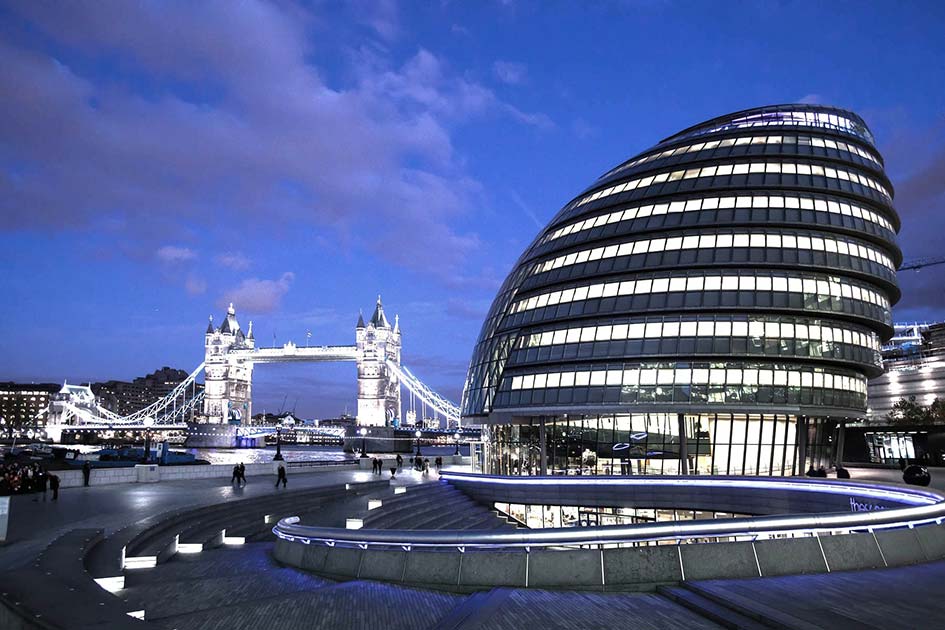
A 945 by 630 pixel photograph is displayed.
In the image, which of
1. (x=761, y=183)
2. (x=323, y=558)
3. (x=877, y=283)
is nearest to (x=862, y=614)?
(x=323, y=558)

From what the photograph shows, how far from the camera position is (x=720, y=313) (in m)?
49.4

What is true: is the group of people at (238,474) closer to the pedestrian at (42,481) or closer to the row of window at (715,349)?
the pedestrian at (42,481)

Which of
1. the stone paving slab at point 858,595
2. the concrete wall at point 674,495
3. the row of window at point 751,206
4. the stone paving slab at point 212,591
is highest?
the row of window at point 751,206

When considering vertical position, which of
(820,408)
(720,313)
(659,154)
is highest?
(659,154)

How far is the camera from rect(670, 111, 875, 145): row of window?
199 feet

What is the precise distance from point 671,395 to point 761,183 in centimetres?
1817

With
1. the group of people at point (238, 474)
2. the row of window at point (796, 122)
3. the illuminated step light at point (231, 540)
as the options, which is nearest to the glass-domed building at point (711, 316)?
the row of window at point (796, 122)

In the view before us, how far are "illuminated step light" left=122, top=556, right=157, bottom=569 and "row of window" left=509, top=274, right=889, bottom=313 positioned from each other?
1551 inches

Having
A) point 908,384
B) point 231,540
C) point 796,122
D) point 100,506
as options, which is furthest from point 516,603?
point 908,384

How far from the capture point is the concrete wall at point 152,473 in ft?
Result: 128

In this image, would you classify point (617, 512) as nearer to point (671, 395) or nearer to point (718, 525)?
point (671, 395)

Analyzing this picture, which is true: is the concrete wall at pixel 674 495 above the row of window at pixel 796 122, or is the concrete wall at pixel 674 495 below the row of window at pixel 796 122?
below

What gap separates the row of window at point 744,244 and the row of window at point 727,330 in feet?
18.2

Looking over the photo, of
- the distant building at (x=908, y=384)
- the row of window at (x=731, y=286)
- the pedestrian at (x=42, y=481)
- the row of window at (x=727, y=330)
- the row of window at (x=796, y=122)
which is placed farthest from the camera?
the distant building at (x=908, y=384)
